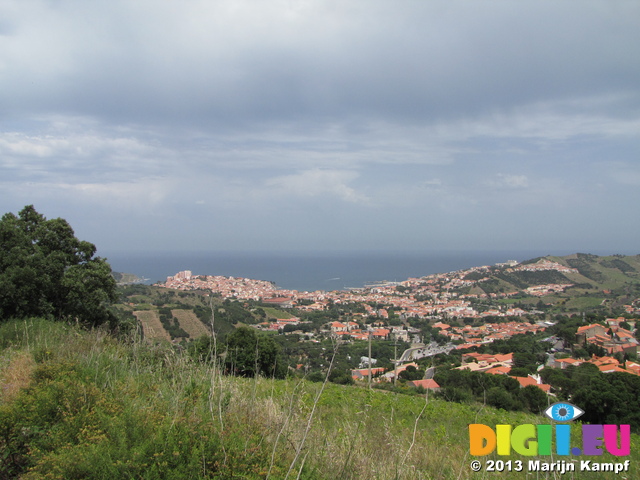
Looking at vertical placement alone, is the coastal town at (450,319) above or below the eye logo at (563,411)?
below

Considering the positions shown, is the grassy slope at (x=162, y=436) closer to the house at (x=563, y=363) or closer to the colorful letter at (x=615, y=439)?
the colorful letter at (x=615, y=439)

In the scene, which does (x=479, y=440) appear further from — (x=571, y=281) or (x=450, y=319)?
(x=571, y=281)

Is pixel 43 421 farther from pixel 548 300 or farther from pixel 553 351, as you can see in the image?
pixel 548 300

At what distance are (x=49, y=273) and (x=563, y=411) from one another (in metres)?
11.0

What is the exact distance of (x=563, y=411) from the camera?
282cm

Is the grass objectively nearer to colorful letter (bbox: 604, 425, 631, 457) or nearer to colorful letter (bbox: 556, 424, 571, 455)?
colorful letter (bbox: 604, 425, 631, 457)

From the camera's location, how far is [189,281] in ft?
170

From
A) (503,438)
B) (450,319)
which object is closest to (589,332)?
(450,319)

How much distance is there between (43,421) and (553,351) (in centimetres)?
2756

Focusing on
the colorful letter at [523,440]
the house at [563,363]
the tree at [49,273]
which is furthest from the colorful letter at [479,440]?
the house at [563,363]

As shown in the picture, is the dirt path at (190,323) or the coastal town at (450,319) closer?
the coastal town at (450,319)

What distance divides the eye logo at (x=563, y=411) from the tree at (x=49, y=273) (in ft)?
28.9

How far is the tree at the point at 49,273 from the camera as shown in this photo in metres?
8.25

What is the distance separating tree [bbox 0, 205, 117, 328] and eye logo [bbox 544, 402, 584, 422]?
882 centimetres
